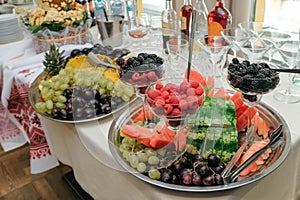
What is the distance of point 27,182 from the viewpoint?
1.57 m

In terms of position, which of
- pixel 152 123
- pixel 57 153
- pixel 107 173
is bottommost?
pixel 57 153

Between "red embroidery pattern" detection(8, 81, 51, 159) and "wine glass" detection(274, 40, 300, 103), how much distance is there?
91cm

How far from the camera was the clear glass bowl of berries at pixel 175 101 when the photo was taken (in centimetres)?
66

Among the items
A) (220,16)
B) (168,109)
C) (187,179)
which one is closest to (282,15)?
(220,16)

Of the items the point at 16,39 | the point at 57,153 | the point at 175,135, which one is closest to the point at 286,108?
the point at 175,135

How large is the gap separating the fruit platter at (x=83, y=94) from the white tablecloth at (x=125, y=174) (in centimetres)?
3

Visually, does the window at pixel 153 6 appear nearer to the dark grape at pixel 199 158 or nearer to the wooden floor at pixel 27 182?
the wooden floor at pixel 27 182

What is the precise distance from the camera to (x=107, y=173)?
728 mm

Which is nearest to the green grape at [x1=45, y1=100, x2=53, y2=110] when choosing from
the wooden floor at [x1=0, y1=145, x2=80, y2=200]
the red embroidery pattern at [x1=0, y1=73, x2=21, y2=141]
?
the wooden floor at [x1=0, y1=145, x2=80, y2=200]

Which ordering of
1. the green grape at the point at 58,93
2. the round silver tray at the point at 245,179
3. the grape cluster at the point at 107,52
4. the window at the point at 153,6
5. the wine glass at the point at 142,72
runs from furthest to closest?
the window at the point at 153,6 < the grape cluster at the point at 107,52 < the green grape at the point at 58,93 < the wine glass at the point at 142,72 < the round silver tray at the point at 245,179

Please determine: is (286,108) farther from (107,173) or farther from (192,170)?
(107,173)

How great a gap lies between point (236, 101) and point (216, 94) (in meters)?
0.06

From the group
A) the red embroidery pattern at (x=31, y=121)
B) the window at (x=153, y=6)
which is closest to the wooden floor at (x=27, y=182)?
the red embroidery pattern at (x=31, y=121)

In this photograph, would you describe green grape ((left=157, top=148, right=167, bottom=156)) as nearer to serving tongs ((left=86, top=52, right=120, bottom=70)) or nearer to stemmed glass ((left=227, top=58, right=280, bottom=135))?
stemmed glass ((left=227, top=58, right=280, bottom=135))
